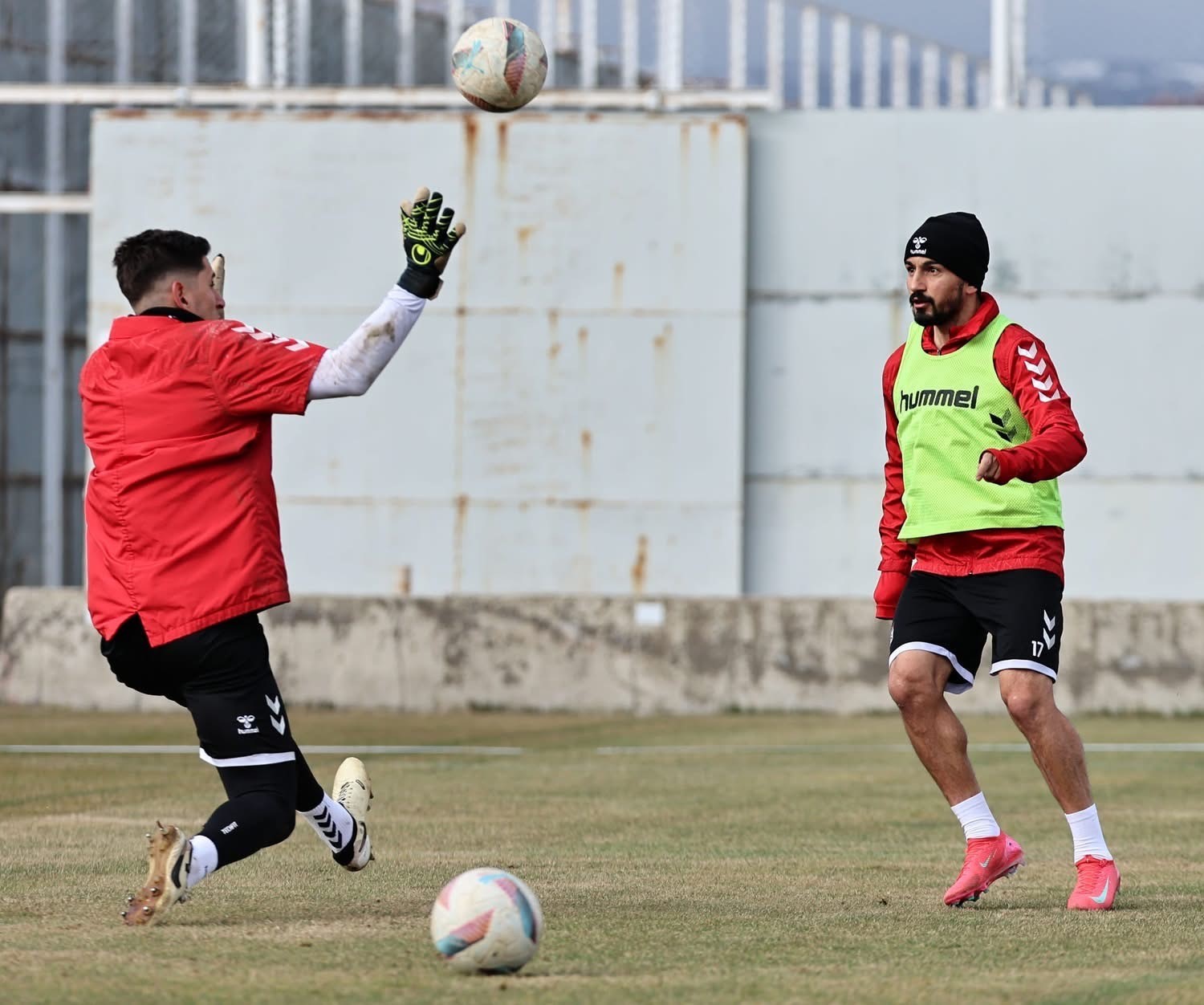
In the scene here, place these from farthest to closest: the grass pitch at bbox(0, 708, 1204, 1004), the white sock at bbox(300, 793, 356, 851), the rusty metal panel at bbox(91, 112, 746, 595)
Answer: the rusty metal panel at bbox(91, 112, 746, 595)
the white sock at bbox(300, 793, 356, 851)
the grass pitch at bbox(0, 708, 1204, 1004)

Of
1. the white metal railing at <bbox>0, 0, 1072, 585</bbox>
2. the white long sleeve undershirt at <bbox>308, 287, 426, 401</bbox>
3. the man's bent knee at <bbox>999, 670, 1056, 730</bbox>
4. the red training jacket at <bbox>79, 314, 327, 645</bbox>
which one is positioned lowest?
the man's bent knee at <bbox>999, 670, 1056, 730</bbox>

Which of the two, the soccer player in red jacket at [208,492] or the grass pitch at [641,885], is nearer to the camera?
the grass pitch at [641,885]

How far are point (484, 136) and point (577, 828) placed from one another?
9687 millimetres

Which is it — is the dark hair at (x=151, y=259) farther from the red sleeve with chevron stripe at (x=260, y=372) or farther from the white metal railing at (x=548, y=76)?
the white metal railing at (x=548, y=76)

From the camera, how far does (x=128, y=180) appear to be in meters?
17.8

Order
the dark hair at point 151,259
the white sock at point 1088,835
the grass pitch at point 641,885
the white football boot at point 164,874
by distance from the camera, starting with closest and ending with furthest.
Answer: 1. the grass pitch at point 641,885
2. the white football boot at point 164,874
3. the dark hair at point 151,259
4. the white sock at point 1088,835

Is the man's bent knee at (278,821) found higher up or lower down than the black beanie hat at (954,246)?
lower down

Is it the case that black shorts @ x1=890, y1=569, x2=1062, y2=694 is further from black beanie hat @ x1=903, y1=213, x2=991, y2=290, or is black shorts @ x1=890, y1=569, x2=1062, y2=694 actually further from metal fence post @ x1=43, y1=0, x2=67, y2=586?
metal fence post @ x1=43, y1=0, x2=67, y2=586

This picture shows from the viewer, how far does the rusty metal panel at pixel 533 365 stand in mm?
17469

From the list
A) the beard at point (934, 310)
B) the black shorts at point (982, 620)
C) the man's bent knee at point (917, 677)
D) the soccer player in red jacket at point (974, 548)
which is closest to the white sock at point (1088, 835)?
the soccer player in red jacket at point (974, 548)

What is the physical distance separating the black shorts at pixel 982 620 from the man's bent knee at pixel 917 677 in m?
0.02

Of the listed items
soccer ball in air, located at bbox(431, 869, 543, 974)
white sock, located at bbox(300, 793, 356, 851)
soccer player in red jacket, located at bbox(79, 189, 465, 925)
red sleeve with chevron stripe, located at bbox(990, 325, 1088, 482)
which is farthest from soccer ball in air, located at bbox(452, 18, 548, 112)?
soccer ball in air, located at bbox(431, 869, 543, 974)

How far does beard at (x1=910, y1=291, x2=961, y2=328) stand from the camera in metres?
6.91

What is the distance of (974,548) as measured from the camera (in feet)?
22.5
